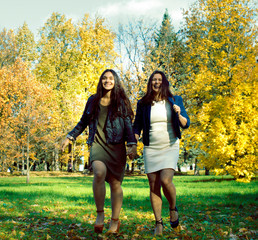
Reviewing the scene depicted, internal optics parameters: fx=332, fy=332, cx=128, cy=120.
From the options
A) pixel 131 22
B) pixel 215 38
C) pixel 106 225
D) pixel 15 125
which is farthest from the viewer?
pixel 131 22

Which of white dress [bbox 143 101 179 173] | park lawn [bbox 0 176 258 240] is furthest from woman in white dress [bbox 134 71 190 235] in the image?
park lawn [bbox 0 176 258 240]

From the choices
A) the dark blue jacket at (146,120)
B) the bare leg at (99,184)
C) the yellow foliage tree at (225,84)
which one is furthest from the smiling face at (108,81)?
the yellow foliage tree at (225,84)

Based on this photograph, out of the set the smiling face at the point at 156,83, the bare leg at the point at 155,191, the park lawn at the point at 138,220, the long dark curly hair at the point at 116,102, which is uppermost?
the smiling face at the point at 156,83

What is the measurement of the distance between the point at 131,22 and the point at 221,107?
523 inches

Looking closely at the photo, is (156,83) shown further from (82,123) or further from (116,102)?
(82,123)

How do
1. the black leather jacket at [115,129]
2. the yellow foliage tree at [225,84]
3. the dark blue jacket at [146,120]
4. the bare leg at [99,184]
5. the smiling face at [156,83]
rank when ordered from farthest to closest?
1. the yellow foliage tree at [225,84]
2. the smiling face at [156,83]
3. the dark blue jacket at [146,120]
4. the black leather jacket at [115,129]
5. the bare leg at [99,184]

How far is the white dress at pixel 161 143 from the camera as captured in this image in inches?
178

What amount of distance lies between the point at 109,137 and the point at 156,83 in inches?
40.7

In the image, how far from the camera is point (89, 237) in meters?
4.25

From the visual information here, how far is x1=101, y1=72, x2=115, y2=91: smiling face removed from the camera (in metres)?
4.63

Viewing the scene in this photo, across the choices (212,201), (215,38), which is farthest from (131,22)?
(212,201)

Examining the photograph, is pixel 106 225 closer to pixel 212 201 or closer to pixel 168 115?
pixel 168 115

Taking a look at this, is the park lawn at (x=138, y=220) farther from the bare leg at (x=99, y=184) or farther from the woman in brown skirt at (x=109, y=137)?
the woman in brown skirt at (x=109, y=137)

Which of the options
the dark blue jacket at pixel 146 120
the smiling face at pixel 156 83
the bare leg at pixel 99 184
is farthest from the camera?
the smiling face at pixel 156 83
